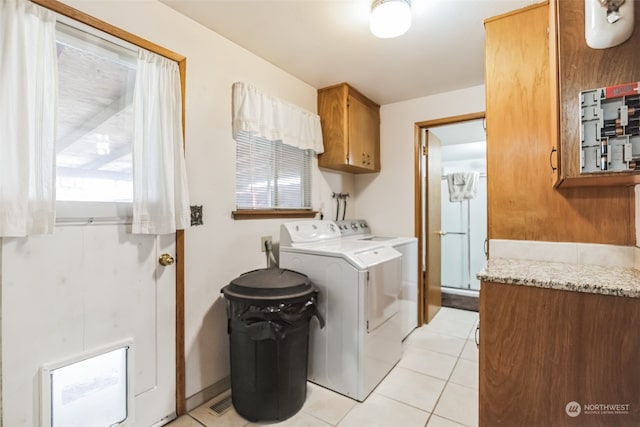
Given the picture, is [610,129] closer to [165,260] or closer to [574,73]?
[574,73]

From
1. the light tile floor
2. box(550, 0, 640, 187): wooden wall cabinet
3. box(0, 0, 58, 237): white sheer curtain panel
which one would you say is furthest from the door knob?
box(550, 0, 640, 187): wooden wall cabinet

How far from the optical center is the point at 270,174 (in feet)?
8.07

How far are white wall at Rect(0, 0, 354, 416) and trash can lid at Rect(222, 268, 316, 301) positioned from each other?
0.30 m

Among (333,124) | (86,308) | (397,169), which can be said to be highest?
(333,124)

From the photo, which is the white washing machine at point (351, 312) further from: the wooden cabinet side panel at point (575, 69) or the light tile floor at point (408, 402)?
the wooden cabinet side panel at point (575, 69)

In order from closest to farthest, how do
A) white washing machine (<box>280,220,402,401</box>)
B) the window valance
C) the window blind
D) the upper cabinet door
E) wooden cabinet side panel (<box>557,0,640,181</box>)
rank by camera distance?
wooden cabinet side panel (<box>557,0,640,181</box>), white washing machine (<box>280,220,402,401</box>), the window valance, the window blind, the upper cabinet door

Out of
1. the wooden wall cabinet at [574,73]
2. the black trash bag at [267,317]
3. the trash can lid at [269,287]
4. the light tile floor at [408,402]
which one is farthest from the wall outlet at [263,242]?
the wooden wall cabinet at [574,73]

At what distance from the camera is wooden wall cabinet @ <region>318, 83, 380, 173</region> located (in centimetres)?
280

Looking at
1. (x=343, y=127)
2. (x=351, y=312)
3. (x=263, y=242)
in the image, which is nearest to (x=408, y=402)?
(x=351, y=312)

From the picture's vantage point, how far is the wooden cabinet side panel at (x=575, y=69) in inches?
46.9

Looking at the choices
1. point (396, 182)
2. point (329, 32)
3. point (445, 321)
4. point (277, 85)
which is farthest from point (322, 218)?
point (445, 321)

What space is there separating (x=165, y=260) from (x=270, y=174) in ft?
3.58

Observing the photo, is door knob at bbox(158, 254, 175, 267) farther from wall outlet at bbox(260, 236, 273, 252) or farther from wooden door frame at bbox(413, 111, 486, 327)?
wooden door frame at bbox(413, 111, 486, 327)

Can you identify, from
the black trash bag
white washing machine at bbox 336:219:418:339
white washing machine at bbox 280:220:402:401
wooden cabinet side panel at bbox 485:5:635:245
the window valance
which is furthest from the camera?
white washing machine at bbox 336:219:418:339
